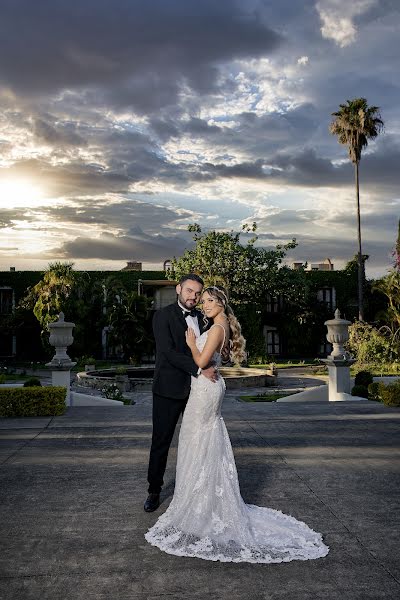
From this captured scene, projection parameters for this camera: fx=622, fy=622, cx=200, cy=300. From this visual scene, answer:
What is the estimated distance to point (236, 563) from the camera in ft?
14.5

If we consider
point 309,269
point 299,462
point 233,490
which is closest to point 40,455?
point 299,462

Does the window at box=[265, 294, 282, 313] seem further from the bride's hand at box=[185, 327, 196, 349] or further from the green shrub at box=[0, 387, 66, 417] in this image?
the bride's hand at box=[185, 327, 196, 349]

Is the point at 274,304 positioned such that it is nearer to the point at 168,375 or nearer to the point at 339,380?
the point at 339,380

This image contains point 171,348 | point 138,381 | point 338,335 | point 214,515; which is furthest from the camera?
point 138,381

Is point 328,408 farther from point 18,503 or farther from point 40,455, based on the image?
point 18,503

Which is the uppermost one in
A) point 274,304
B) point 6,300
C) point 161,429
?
point 6,300

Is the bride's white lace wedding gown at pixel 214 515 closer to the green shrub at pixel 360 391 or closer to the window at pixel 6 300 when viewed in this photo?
the green shrub at pixel 360 391

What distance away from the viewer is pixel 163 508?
5789mm

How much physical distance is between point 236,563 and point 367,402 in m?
10.6

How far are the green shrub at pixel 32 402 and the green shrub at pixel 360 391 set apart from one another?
293 inches

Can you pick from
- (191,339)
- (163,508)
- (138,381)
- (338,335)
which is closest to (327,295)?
(138,381)

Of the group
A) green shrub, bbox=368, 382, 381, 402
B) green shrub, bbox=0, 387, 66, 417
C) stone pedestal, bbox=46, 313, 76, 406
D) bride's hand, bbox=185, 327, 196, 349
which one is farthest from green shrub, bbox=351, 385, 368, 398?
bride's hand, bbox=185, 327, 196, 349

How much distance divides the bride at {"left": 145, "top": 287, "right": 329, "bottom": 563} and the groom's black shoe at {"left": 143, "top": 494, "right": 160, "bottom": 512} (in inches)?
20.9

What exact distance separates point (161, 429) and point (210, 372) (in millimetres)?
945
